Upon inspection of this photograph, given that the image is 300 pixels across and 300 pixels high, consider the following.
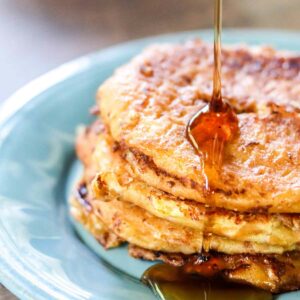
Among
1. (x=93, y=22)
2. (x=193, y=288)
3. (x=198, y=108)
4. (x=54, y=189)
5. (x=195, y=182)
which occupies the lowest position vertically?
(x=193, y=288)

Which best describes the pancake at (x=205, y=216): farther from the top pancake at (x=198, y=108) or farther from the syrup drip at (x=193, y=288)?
the syrup drip at (x=193, y=288)

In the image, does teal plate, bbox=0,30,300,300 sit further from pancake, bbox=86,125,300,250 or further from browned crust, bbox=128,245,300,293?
Answer: pancake, bbox=86,125,300,250

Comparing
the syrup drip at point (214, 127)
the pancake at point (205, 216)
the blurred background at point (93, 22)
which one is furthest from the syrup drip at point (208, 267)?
the blurred background at point (93, 22)

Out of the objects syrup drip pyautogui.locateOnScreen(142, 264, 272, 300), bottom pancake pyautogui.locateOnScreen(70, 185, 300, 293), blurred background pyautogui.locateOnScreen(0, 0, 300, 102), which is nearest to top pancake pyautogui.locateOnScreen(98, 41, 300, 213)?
bottom pancake pyautogui.locateOnScreen(70, 185, 300, 293)

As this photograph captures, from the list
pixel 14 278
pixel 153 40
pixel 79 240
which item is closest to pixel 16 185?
pixel 79 240

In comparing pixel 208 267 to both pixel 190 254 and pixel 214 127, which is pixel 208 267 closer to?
pixel 190 254

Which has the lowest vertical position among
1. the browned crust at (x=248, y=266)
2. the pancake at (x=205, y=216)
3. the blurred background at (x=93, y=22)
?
the browned crust at (x=248, y=266)

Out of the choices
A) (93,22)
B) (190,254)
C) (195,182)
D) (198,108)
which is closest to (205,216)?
(195,182)

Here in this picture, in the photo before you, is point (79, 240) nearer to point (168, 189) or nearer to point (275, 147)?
point (168, 189)
